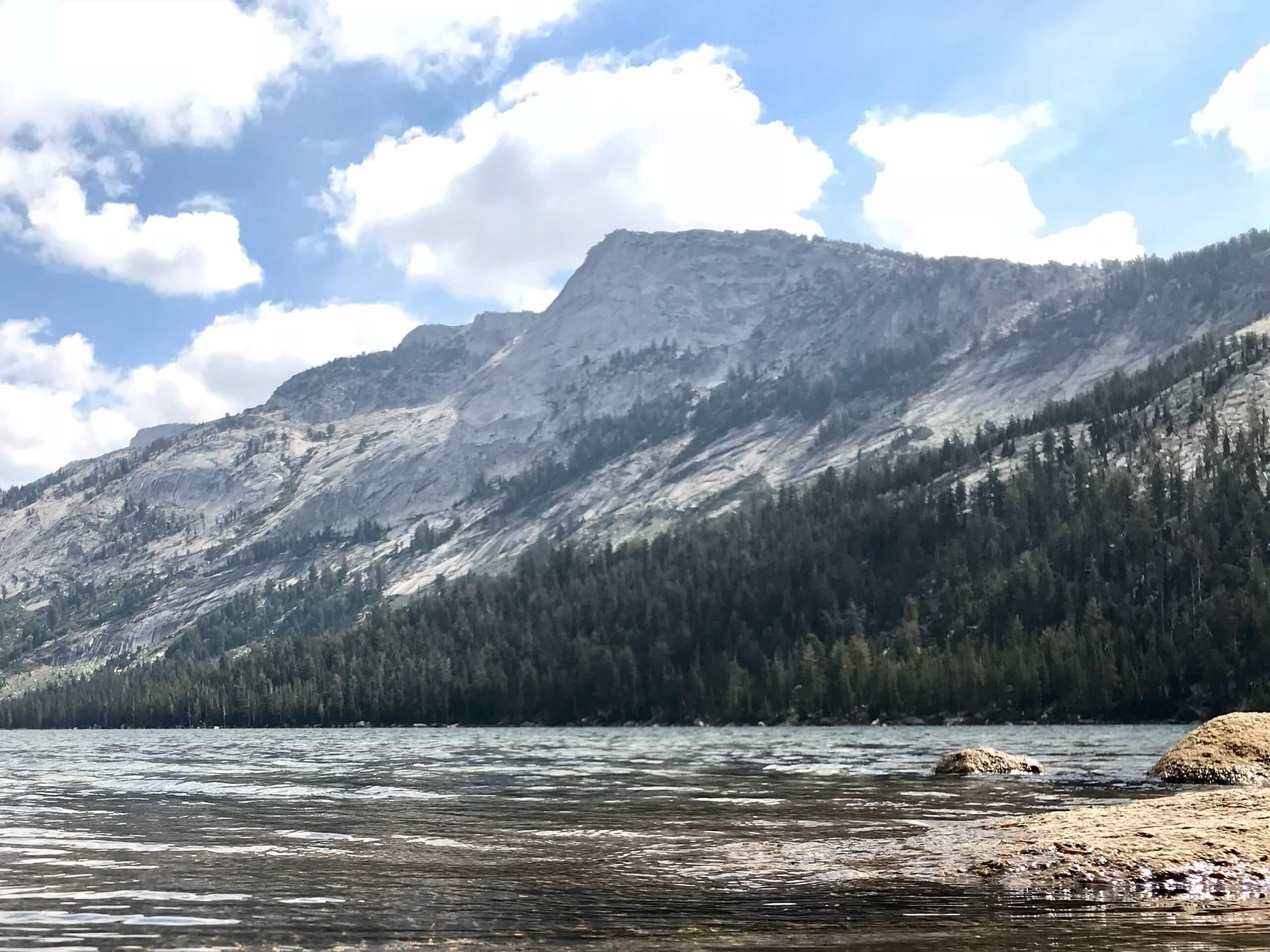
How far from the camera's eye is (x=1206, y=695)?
142m

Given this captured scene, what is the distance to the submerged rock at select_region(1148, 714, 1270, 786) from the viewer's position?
43.6m

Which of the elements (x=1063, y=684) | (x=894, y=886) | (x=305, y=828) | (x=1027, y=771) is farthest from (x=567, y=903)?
(x=1063, y=684)

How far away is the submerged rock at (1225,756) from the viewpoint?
43562mm

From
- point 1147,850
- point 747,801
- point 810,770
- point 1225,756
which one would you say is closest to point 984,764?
point 810,770

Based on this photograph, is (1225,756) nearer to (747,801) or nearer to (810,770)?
(747,801)

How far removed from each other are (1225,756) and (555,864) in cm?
3115

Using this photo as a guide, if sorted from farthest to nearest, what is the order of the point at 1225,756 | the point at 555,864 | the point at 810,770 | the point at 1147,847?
the point at 810,770 → the point at 1225,756 → the point at 555,864 → the point at 1147,847

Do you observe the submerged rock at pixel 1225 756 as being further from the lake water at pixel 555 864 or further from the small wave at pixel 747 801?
the small wave at pixel 747 801

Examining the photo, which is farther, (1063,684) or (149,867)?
(1063,684)

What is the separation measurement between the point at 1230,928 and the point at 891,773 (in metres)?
40.4

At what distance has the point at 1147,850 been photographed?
23.9m

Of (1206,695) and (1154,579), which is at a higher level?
(1154,579)

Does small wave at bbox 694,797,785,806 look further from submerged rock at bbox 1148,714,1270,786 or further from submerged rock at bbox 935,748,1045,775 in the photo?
submerged rock at bbox 1148,714,1270,786

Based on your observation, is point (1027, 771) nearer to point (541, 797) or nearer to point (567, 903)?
point (541, 797)
